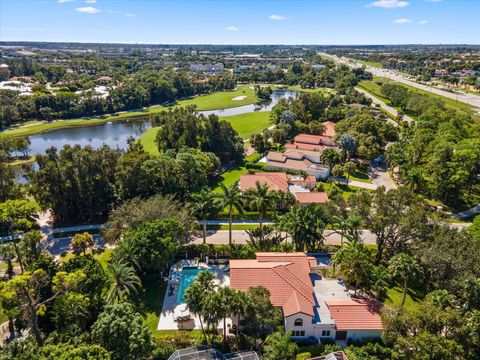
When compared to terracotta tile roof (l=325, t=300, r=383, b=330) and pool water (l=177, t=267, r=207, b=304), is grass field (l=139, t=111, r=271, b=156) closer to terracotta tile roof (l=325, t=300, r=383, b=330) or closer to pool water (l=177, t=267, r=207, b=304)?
pool water (l=177, t=267, r=207, b=304)

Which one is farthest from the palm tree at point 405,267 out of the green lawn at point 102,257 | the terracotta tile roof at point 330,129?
the terracotta tile roof at point 330,129

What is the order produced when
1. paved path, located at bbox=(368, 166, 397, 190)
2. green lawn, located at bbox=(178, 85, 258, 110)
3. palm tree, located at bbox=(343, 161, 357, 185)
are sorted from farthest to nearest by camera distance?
green lawn, located at bbox=(178, 85, 258, 110) → palm tree, located at bbox=(343, 161, 357, 185) → paved path, located at bbox=(368, 166, 397, 190)

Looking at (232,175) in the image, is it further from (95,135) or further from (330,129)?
(95,135)

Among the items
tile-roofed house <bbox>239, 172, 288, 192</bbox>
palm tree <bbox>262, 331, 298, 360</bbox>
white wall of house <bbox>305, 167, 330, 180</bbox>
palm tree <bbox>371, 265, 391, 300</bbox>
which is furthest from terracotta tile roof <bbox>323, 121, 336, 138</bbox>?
palm tree <bbox>262, 331, 298, 360</bbox>

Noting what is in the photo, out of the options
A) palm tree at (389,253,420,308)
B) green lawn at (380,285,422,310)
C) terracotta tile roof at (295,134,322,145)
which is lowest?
green lawn at (380,285,422,310)

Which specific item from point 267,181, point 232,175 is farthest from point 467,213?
point 232,175

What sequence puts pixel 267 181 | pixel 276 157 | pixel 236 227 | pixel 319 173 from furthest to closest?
pixel 276 157
pixel 319 173
pixel 267 181
pixel 236 227
